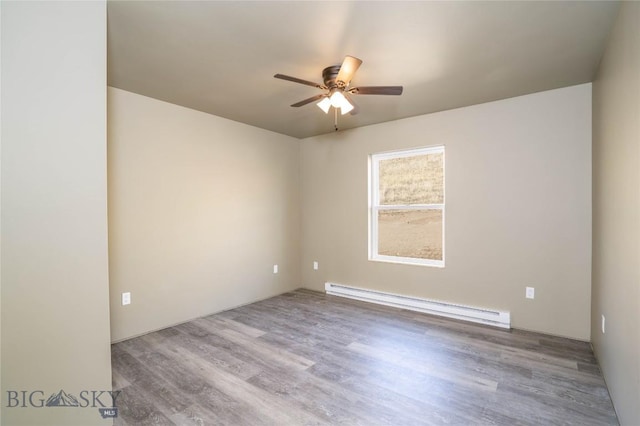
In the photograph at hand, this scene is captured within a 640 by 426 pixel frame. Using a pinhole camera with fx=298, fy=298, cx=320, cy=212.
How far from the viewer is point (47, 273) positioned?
1531 millimetres

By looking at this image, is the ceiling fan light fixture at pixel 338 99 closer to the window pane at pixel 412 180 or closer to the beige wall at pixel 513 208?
the beige wall at pixel 513 208

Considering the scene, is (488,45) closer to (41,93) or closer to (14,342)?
(41,93)

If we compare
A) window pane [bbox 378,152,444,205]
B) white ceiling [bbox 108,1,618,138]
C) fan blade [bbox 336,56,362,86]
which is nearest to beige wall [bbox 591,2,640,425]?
white ceiling [bbox 108,1,618,138]

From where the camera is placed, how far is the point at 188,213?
11.5ft

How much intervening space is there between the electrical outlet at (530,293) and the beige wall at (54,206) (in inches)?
145

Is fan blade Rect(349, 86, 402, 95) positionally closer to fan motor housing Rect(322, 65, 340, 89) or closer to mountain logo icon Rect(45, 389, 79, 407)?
fan motor housing Rect(322, 65, 340, 89)

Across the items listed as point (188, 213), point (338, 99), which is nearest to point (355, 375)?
point (338, 99)

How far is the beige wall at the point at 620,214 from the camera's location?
148 centimetres

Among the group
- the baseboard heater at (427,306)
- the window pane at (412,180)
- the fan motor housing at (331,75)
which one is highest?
the fan motor housing at (331,75)

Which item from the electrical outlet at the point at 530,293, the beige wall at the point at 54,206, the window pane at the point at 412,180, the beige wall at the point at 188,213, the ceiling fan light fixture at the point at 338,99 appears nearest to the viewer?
the beige wall at the point at 54,206

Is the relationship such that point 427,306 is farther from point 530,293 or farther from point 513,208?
point 513,208

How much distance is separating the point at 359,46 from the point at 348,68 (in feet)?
0.71

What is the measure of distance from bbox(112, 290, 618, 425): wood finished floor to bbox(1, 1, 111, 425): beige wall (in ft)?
1.81

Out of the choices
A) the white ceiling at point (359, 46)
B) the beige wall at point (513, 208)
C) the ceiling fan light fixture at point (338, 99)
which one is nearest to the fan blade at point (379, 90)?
the ceiling fan light fixture at point (338, 99)
